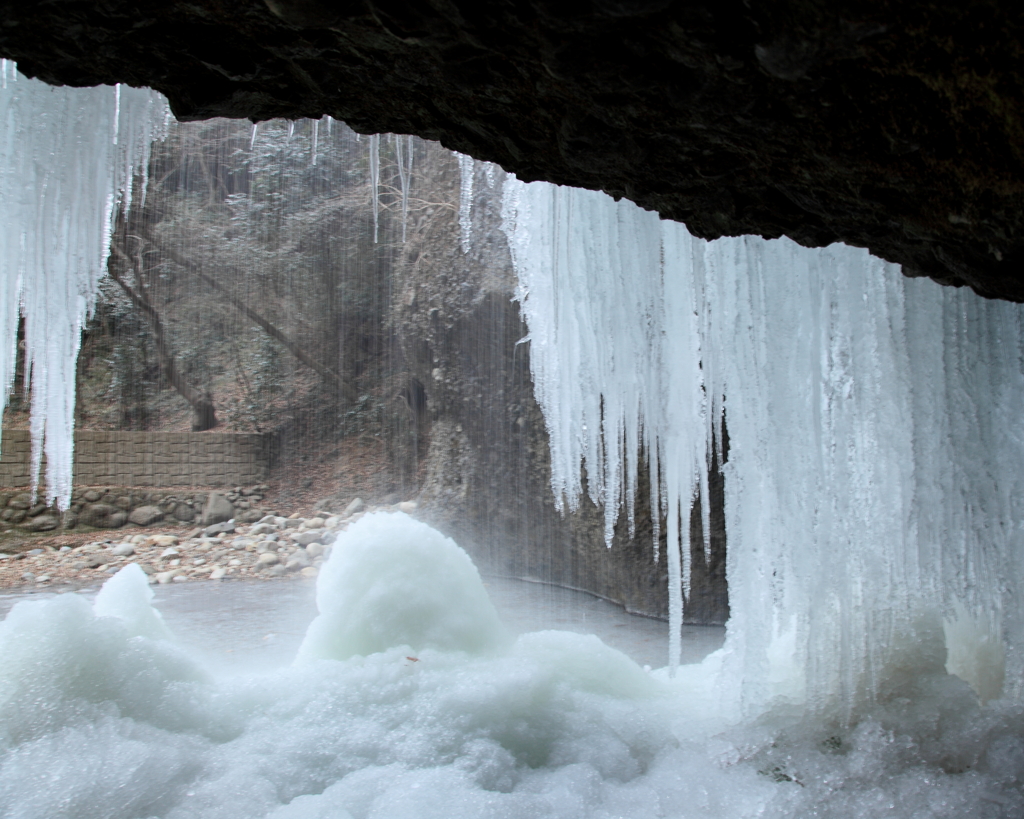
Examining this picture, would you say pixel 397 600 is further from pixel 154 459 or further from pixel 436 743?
pixel 154 459

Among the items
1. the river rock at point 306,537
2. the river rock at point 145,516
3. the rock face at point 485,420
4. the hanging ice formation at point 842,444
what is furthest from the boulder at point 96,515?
the hanging ice formation at point 842,444

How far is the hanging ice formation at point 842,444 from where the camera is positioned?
218 cm

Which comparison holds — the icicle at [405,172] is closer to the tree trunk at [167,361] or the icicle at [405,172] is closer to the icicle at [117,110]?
the icicle at [117,110]

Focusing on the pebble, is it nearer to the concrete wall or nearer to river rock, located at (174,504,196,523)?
river rock, located at (174,504,196,523)

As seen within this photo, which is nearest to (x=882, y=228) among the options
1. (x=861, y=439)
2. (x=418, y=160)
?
(x=861, y=439)

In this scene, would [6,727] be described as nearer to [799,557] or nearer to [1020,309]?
[799,557]

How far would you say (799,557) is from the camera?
2547 mm

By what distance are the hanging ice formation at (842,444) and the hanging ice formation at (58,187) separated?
2079 millimetres

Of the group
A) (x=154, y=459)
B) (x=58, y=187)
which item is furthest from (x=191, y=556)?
(x=58, y=187)

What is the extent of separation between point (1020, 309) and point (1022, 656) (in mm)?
1126

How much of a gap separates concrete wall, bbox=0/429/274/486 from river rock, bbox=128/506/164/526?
442 millimetres

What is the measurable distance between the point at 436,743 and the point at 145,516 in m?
8.10

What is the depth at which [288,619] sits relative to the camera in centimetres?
619

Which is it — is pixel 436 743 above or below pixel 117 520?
below
